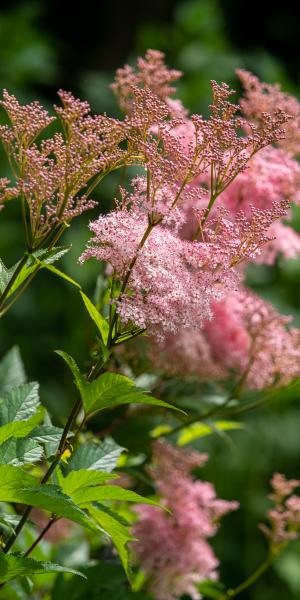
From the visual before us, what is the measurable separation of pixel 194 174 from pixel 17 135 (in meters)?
0.18

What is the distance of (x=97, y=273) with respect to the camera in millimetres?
3521

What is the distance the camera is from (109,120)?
919 millimetres

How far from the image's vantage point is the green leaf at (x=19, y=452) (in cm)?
90

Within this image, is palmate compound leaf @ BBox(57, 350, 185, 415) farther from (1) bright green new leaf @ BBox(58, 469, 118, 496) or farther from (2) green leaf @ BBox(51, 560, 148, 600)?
(2) green leaf @ BBox(51, 560, 148, 600)

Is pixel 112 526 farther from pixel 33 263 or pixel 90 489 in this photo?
pixel 33 263

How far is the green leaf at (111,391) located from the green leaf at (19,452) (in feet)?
0.21

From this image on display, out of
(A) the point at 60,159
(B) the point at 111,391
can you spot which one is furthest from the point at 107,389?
(A) the point at 60,159

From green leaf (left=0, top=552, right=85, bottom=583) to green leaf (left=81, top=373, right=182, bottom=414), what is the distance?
153 millimetres

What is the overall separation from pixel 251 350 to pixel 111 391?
464mm

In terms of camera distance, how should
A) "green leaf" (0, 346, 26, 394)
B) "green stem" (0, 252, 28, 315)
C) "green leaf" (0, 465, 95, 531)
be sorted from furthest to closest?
"green leaf" (0, 346, 26, 394) < "green stem" (0, 252, 28, 315) < "green leaf" (0, 465, 95, 531)

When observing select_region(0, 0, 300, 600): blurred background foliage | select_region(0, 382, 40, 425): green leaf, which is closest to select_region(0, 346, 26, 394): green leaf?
select_region(0, 382, 40, 425): green leaf

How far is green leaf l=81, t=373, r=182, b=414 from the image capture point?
896mm

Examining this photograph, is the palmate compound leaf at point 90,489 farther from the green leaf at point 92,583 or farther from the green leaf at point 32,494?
the green leaf at point 92,583

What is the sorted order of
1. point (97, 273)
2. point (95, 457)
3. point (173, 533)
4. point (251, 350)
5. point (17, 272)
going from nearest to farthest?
1. point (17, 272)
2. point (95, 457)
3. point (251, 350)
4. point (173, 533)
5. point (97, 273)
